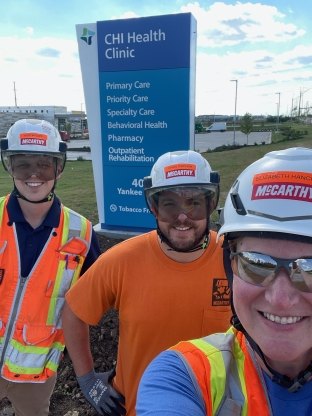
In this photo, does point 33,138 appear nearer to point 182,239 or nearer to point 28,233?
point 28,233

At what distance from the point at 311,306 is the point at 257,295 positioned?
165 millimetres

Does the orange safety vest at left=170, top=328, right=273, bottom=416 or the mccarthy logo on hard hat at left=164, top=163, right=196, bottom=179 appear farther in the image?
the mccarthy logo on hard hat at left=164, top=163, right=196, bottom=179

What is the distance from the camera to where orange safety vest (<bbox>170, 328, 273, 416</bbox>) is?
4.36 ft

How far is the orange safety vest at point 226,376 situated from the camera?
133cm

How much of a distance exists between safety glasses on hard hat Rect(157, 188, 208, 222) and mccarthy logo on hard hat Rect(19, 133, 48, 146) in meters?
0.99

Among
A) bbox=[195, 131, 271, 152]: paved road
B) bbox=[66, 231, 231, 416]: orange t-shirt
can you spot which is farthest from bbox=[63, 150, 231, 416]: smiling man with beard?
bbox=[195, 131, 271, 152]: paved road

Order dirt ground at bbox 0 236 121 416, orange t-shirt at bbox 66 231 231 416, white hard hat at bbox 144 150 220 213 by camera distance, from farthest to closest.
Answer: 1. dirt ground at bbox 0 236 121 416
2. white hard hat at bbox 144 150 220 213
3. orange t-shirt at bbox 66 231 231 416

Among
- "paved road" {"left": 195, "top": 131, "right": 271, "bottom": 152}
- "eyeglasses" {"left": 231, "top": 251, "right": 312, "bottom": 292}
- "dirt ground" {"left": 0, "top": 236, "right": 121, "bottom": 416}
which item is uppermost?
"eyeglasses" {"left": 231, "top": 251, "right": 312, "bottom": 292}

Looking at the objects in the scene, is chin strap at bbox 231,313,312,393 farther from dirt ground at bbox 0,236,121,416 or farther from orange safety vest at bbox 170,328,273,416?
dirt ground at bbox 0,236,121,416

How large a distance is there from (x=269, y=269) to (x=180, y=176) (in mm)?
1312

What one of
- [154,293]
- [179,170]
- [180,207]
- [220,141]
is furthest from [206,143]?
[154,293]

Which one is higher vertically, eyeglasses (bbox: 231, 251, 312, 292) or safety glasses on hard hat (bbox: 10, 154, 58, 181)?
safety glasses on hard hat (bbox: 10, 154, 58, 181)

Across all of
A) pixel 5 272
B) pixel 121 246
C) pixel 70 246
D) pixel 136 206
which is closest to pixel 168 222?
pixel 121 246

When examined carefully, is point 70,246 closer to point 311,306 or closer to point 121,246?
point 121,246
